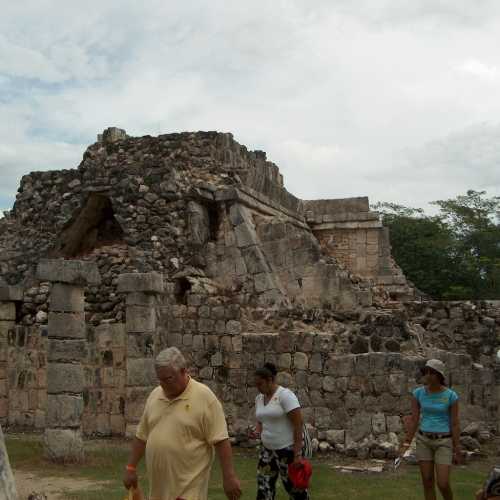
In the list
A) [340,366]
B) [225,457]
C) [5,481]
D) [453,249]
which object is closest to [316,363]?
[340,366]

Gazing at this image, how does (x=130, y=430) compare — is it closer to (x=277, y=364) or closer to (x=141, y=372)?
(x=141, y=372)

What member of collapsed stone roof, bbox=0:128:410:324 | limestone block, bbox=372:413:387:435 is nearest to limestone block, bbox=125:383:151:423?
collapsed stone roof, bbox=0:128:410:324

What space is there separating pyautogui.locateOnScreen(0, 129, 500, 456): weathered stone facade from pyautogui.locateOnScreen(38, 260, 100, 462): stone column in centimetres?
2

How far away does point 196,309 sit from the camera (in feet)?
37.5

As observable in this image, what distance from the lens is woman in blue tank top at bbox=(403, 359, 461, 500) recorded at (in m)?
5.84

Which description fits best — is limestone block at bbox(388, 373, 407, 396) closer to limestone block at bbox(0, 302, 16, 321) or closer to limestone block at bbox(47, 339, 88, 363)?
limestone block at bbox(47, 339, 88, 363)

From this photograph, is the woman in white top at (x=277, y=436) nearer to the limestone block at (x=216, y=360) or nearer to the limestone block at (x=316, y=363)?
the limestone block at (x=316, y=363)

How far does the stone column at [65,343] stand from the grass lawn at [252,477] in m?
0.50

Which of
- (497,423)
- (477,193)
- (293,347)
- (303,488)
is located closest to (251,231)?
(293,347)

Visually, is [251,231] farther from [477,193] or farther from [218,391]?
[477,193]

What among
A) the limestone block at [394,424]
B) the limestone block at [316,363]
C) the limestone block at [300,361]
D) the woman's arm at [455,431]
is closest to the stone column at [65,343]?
the limestone block at [300,361]

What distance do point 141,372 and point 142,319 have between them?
2.71ft

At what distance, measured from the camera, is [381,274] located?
17141 millimetres

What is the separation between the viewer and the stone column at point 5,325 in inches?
499
